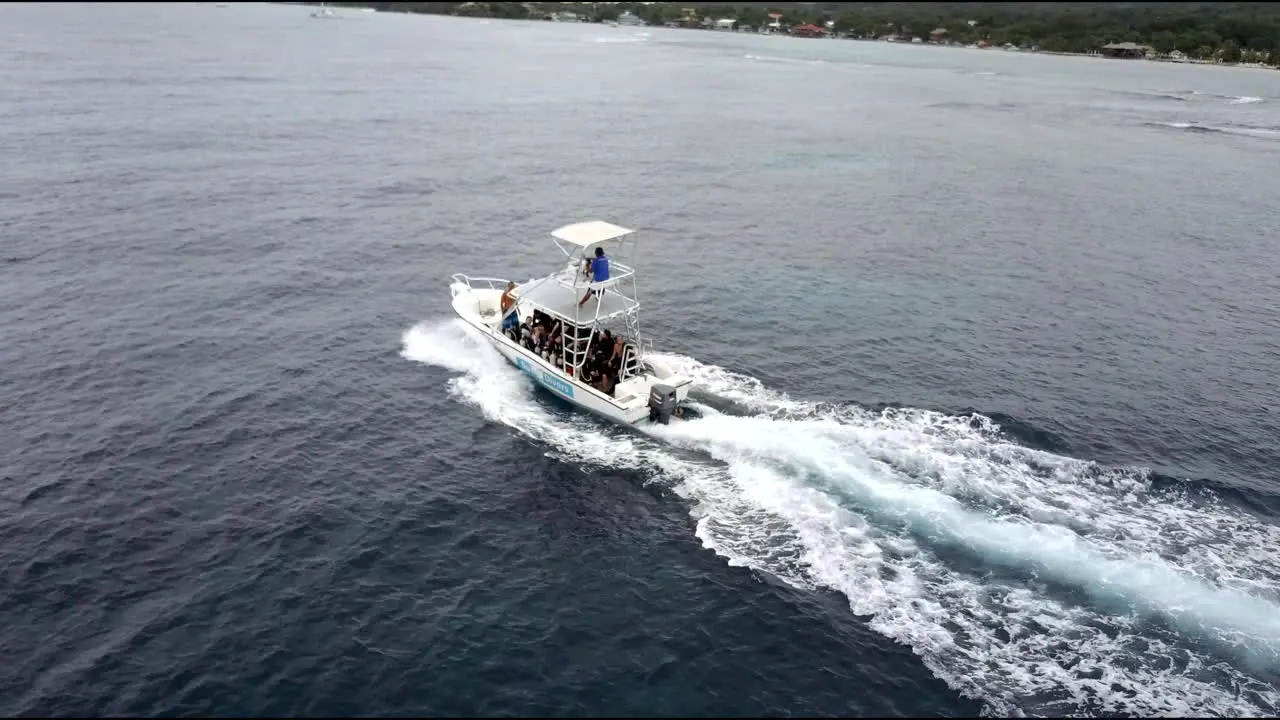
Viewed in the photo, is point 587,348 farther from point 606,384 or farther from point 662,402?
point 662,402

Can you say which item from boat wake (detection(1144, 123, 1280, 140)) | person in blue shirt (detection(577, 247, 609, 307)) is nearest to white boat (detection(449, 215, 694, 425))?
person in blue shirt (detection(577, 247, 609, 307))

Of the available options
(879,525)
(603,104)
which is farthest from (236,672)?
(603,104)

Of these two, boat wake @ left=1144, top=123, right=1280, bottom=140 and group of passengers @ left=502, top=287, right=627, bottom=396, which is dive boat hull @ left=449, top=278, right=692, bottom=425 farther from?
boat wake @ left=1144, top=123, right=1280, bottom=140

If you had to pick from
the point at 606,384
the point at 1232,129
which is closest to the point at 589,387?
the point at 606,384

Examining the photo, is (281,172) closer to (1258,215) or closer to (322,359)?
(322,359)

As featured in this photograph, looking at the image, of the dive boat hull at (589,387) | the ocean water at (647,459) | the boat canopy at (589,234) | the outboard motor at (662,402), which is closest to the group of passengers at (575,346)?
the dive boat hull at (589,387)

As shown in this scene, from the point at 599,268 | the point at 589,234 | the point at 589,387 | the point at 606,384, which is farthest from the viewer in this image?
the point at 589,234

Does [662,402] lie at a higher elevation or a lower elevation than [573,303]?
lower
